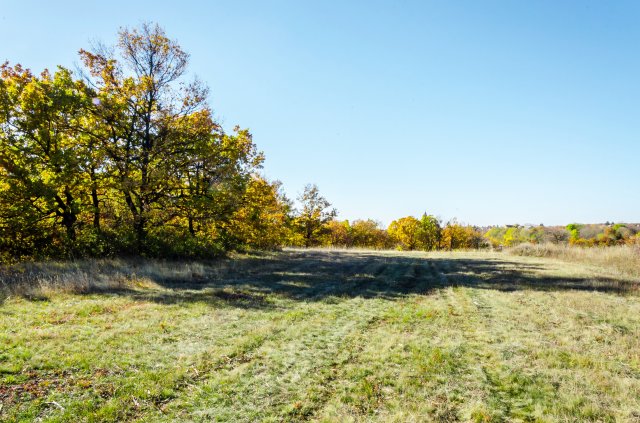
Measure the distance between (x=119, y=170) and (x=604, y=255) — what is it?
29373 mm

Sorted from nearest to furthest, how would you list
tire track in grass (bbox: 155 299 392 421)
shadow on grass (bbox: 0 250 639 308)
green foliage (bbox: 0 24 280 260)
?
tire track in grass (bbox: 155 299 392 421) → shadow on grass (bbox: 0 250 639 308) → green foliage (bbox: 0 24 280 260)

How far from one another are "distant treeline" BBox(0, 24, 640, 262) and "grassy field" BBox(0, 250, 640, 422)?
27.0 ft

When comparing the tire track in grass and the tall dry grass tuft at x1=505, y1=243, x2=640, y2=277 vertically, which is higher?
the tall dry grass tuft at x1=505, y1=243, x2=640, y2=277

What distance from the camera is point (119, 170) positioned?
20734 millimetres

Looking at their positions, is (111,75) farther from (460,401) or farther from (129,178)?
(460,401)

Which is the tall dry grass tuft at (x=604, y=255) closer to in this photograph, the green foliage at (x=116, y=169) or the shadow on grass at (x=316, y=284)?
the shadow on grass at (x=316, y=284)

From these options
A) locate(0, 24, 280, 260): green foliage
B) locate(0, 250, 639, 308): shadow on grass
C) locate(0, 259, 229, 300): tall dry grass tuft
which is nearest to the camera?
locate(0, 259, 229, 300): tall dry grass tuft

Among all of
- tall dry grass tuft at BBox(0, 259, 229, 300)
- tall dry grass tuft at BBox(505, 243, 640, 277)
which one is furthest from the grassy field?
tall dry grass tuft at BBox(505, 243, 640, 277)

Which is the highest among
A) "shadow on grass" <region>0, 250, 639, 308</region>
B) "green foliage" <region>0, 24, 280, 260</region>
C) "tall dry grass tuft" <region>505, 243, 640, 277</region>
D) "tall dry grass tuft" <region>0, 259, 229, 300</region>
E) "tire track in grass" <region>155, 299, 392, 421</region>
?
"green foliage" <region>0, 24, 280, 260</region>

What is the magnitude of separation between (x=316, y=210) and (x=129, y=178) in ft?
145

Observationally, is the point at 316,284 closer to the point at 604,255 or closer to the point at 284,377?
the point at 284,377

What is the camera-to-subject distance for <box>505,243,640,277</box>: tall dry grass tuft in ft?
59.4

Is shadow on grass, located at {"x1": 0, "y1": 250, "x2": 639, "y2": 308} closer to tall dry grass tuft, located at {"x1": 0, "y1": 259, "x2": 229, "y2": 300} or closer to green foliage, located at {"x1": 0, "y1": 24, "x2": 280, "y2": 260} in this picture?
tall dry grass tuft, located at {"x1": 0, "y1": 259, "x2": 229, "y2": 300}

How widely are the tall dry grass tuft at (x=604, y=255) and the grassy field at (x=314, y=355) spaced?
8.18 m
